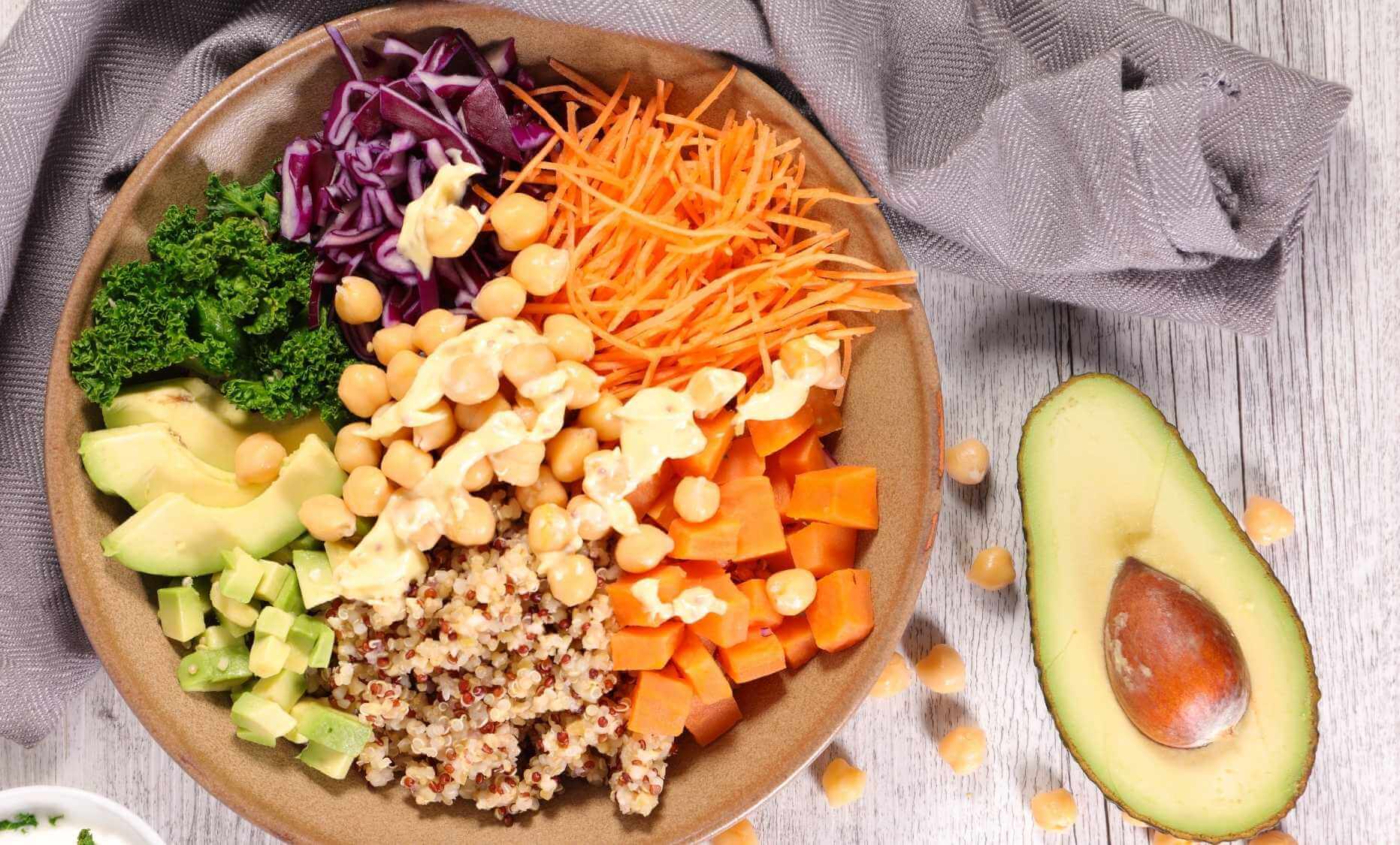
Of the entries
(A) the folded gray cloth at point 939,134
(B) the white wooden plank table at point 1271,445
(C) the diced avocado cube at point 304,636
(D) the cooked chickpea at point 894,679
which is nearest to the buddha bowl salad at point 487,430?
(C) the diced avocado cube at point 304,636

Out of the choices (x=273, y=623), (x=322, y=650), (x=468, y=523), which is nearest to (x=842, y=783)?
(x=468, y=523)

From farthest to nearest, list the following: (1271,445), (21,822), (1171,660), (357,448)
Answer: (1271,445) → (21,822) → (1171,660) → (357,448)

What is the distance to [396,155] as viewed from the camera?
2.16m

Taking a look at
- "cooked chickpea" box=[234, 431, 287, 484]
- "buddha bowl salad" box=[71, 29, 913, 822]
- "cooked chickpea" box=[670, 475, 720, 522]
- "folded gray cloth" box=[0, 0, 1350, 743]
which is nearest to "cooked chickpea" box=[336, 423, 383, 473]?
"buddha bowl salad" box=[71, 29, 913, 822]

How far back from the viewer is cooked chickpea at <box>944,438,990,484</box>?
2.51 metres

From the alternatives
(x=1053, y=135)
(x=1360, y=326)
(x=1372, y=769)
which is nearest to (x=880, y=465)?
(x=1053, y=135)

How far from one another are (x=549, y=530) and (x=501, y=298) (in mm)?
455

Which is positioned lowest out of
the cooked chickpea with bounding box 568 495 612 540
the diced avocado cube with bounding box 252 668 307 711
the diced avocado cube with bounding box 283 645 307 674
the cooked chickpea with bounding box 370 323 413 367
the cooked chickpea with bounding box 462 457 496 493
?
the diced avocado cube with bounding box 252 668 307 711

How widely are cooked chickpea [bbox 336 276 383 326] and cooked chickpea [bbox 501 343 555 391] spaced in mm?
317

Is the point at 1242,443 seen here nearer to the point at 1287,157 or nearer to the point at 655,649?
the point at 1287,157

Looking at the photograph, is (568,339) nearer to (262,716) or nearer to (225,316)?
(225,316)

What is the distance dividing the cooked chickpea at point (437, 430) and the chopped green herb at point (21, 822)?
Result: 53.2 inches

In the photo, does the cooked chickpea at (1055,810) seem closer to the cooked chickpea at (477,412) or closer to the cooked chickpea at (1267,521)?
the cooked chickpea at (1267,521)

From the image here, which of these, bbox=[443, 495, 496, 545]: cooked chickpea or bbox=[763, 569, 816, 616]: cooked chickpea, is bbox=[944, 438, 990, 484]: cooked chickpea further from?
bbox=[443, 495, 496, 545]: cooked chickpea
